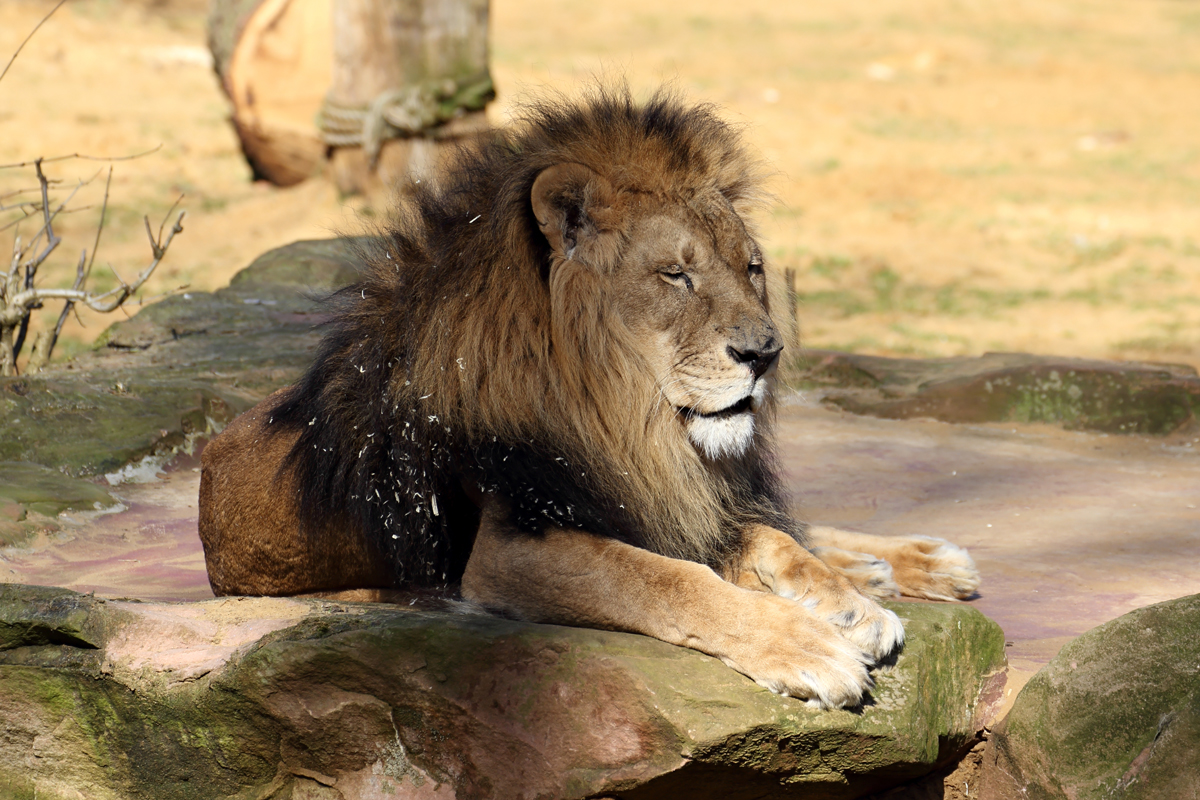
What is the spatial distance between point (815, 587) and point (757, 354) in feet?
1.86

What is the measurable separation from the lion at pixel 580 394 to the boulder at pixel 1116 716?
1.28ft

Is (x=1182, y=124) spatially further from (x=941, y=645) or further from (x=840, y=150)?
(x=941, y=645)

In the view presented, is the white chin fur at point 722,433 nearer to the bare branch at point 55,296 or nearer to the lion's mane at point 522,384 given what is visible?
the lion's mane at point 522,384

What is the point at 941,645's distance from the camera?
284cm

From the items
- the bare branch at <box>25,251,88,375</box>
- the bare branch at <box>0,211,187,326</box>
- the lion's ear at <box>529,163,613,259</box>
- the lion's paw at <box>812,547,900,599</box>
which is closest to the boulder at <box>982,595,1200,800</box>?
the lion's paw at <box>812,547,900,599</box>

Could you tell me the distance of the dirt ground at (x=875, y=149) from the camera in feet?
32.9

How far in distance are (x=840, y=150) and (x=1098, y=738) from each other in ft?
41.4

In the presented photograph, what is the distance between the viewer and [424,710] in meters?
2.67

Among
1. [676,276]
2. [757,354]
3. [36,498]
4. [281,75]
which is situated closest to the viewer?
[757,354]

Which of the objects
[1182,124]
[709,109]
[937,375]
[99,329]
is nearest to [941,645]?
[709,109]

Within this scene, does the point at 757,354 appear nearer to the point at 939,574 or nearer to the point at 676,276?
the point at 676,276

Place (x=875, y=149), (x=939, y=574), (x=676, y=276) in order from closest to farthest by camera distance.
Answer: (x=676, y=276) → (x=939, y=574) → (x=875, y=149)

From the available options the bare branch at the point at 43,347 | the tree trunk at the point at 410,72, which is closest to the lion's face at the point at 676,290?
the bare branch at the point at 43,347

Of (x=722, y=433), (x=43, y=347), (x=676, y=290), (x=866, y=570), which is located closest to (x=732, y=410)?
(x=722, y=433)
